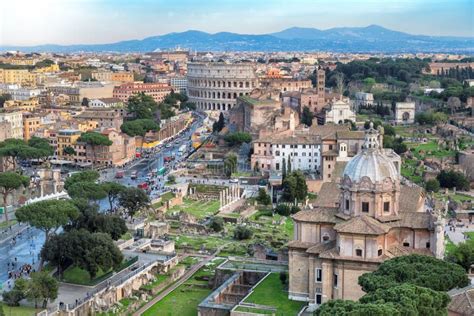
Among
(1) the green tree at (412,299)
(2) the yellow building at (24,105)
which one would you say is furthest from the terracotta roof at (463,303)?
(2) the yellow building at (24,105)

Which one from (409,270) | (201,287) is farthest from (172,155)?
(409,270)

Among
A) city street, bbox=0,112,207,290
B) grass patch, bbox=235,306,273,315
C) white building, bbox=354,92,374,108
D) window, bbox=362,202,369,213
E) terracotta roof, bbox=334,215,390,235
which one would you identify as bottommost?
city street, bbox=0,112,207,290

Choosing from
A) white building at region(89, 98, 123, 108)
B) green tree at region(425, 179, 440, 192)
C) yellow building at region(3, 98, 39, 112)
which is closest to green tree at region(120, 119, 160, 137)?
white building at region(89, 98, 123, 108)

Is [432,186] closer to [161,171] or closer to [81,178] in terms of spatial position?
[161,171]

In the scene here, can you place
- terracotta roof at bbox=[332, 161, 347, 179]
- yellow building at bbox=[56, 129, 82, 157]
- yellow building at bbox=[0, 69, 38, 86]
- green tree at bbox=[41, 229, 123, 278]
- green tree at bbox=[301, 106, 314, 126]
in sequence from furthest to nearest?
yellow building at bbox=[0, 69, 38, 86] < green tree at bbox=[301, 106, 314, 126] < yellow building at bbox=[56, 129, 82, 157] < terracotta roof at bbox=[332, 161, 347, 179] < green tree at bbox=[41, 229, 123, 278]

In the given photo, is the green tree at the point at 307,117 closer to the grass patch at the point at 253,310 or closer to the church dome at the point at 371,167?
the church dome at the point at 371,167

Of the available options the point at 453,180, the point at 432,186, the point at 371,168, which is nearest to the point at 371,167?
the point at 371,168

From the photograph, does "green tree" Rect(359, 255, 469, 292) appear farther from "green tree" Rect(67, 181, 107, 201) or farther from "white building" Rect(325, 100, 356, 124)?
"white building" Rect(325, 100, 356, 124)

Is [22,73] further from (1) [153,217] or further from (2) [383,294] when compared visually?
(2) [383,294]
